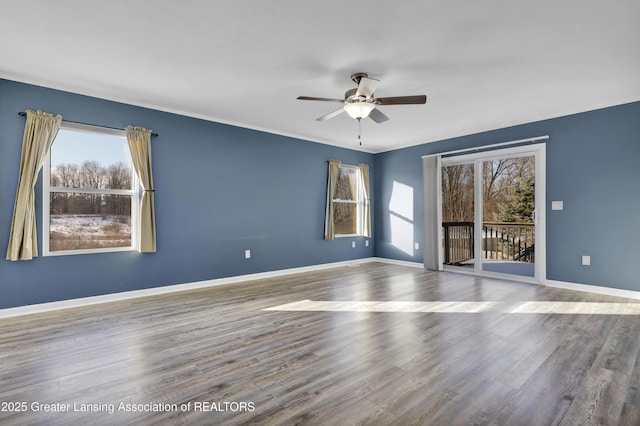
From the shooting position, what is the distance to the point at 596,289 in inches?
174

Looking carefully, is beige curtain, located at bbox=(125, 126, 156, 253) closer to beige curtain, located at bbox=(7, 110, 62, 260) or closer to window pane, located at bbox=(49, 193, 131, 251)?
window pane, located at bbox=(49, 193, 131, 251)

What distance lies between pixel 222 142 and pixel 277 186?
1235 mm

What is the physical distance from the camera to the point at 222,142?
16.9 ft

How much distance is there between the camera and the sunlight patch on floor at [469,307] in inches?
141

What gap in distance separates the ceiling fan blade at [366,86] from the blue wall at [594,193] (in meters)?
3.32

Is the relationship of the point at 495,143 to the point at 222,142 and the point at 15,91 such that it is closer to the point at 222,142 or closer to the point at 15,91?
the point at 222,142

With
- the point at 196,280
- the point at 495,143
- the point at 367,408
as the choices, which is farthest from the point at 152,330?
the point at 495,143

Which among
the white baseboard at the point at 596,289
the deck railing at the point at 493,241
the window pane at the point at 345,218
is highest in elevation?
the window pane at the point at 345,218

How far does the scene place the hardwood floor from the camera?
1818 mm

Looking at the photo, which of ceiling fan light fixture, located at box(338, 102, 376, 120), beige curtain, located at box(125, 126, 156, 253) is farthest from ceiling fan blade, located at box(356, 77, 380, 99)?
beige curtain, located at box(125, 126, 156, 253)

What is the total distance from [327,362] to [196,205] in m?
3.35

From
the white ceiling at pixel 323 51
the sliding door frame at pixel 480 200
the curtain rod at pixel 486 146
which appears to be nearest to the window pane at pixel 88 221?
the white ceiling at pixel 323 51

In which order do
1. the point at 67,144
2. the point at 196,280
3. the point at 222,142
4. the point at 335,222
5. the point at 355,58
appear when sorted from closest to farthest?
the point at 355,58
the point at 67,144
the point at 196,280
the point at 222,142
the point at 335,222

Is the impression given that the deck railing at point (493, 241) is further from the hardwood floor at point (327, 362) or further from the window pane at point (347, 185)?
the window pane at point (347, 185)
